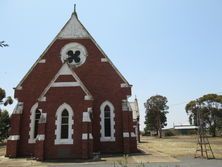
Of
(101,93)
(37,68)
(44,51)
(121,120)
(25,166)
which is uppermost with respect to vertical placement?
(44,51)

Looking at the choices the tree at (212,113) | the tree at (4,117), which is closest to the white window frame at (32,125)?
the tree at (4,117)

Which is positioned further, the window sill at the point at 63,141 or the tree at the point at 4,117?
the tree at the point at 4,117

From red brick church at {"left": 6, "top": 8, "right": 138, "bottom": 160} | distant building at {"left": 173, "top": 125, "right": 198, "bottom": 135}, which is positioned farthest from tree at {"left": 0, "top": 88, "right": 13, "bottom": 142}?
distant building at {"left": 173, "top": 125, "right": 198, "bottom": 135}

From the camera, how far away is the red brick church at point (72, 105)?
22.0m

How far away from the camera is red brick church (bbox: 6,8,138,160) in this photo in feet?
72.2

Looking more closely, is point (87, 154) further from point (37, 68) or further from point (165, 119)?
point (165, 119)

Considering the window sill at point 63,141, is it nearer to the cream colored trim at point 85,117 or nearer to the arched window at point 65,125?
the arched window at point 65,125

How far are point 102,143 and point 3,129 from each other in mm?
32229

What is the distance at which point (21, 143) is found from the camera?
25.3m

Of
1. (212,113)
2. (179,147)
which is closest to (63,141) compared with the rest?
(179,147)

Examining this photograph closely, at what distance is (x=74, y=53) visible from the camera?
90.9 feet

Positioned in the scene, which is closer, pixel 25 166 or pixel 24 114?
pixel 25 166

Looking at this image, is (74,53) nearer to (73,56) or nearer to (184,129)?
(73,56)

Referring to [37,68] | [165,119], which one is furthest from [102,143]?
[165,119]
